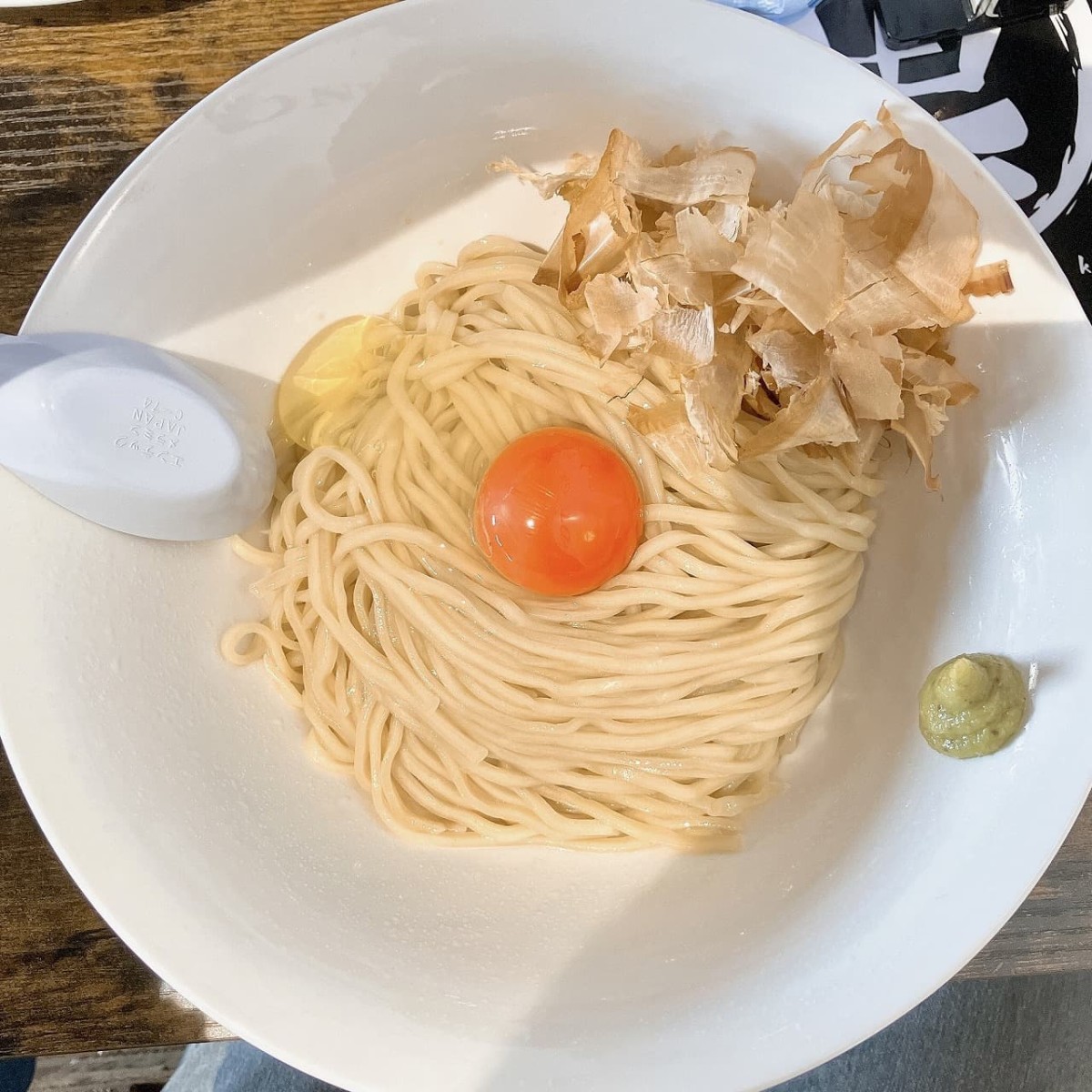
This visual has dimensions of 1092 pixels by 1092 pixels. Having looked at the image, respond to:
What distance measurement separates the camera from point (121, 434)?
142 cm

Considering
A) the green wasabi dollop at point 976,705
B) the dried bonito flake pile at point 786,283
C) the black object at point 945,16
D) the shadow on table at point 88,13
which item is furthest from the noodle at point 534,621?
the black object at point 945,16

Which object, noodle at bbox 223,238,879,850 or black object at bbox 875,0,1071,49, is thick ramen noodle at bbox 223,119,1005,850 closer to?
noodle at bbox 223,238,879,850

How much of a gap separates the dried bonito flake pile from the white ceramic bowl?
0.22ft

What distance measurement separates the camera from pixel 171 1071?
2592 mm

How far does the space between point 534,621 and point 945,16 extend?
1432 mm

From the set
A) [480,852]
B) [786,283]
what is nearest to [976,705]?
[786,283]

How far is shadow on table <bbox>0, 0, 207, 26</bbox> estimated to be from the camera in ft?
5.20

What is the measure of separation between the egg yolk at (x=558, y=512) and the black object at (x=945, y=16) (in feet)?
3.32

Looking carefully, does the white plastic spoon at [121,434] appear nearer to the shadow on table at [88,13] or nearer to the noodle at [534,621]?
the noodle at [534,621]

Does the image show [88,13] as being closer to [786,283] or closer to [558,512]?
[558,512]

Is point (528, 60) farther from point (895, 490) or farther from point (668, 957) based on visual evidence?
point (668, 957)

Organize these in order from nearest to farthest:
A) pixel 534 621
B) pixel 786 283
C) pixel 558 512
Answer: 1. pixel 786 283
2. pixel 558 512
3. pixel 534 621

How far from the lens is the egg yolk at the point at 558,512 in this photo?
5.11 feet

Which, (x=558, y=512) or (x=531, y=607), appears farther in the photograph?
(x=531, y=607)
